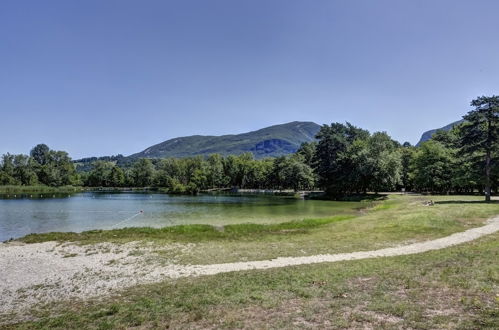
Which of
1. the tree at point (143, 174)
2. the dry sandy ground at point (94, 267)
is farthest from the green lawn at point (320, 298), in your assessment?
the tree at point (143, 174)

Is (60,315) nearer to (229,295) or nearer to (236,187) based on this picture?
(229,295)

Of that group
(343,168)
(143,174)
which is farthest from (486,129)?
(143,174)

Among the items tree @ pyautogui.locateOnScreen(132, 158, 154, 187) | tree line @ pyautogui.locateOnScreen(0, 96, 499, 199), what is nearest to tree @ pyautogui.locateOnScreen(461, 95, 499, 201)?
tree line @ pyautogui.locateOnScreen(0, 96, 499, 199)

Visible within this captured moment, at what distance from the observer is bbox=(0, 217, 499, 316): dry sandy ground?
12602mm

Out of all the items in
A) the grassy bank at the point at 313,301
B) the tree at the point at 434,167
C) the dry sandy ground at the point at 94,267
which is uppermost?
the tree at the point at 434,167

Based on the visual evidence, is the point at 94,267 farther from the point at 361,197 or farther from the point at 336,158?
the point at 336,158

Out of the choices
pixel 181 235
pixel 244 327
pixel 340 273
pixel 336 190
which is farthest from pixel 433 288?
pixel 336 190

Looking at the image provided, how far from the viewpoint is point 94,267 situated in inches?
645

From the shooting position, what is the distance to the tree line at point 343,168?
149ft

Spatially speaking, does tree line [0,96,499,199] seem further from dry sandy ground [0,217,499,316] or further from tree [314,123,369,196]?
dry sandy ground [0,217,499,316]

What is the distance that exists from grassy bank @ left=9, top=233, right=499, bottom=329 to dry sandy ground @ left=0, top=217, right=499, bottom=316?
140 centimetres

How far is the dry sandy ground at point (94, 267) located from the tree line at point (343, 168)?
28234 millimetres

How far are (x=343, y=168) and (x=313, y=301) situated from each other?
81.5 metres

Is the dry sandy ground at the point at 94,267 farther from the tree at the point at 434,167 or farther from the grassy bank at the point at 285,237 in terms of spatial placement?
the tree at the point at 434,167
